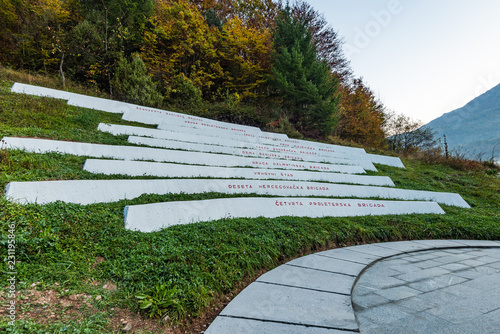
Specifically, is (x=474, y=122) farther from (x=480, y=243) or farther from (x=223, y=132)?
(x=480, y=243)

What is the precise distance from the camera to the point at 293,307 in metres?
2.09

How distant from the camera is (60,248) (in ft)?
7.80

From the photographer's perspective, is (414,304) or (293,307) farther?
(414,304)

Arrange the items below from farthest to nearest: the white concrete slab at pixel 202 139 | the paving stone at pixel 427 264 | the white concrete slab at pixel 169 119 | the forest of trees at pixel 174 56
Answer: the forest of trees at pixel 174 56
the white concrete slab at pixel 169 119
the white concrete slab at pixel 202 139
the paving stone at pixel 427 264

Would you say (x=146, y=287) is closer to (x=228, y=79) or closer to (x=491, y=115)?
(x=228, y=79)

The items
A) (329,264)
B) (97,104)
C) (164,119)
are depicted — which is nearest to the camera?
(329,264)

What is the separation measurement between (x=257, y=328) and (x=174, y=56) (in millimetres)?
15196

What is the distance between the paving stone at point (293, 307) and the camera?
1.92 m

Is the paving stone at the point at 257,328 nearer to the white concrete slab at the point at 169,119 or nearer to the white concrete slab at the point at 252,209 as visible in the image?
the white concrete slab at the point at 252,209

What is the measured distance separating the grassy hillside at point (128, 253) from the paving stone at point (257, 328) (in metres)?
0.21

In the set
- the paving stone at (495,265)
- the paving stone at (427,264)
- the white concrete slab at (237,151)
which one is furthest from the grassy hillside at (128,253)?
the white concrete slab at (237,151)

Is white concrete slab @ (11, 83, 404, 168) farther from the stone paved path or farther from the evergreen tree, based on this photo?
the stone paved path

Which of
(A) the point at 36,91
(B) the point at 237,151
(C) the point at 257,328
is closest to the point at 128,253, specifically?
(C) the point at 257,328

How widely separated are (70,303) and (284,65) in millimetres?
14029
